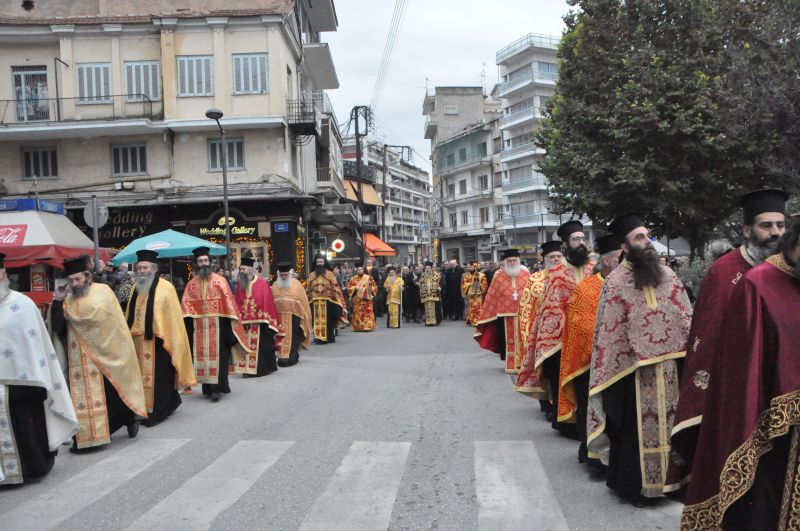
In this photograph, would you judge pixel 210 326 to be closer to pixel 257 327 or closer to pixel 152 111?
pixel 257 327

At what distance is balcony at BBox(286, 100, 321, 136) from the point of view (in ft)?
88.9

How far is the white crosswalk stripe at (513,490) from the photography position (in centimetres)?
471

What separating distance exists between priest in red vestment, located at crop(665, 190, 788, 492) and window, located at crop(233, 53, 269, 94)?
24.6 m

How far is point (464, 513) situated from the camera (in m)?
4.91

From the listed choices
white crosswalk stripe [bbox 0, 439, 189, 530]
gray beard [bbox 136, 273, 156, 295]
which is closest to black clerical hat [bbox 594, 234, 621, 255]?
white crosswalk stripe [bbox 0, 439, 189, 530]

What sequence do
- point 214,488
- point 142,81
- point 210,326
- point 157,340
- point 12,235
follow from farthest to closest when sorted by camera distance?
point 142,81
point 12,235
point 210,326
point 157,340
point 214,488

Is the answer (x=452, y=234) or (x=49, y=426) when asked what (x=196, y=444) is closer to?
(x=49, y=426)

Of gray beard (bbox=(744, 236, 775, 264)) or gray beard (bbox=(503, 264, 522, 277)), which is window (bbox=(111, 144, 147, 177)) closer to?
gray beard (bbox=(503, 264, 522, 277))

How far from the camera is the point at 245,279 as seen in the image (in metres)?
12.6

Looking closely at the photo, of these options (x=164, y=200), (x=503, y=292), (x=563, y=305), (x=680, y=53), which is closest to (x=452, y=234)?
(x=164, y=200)

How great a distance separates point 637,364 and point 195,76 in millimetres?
24443

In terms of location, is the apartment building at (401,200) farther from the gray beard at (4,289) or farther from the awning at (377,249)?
the gray beard at (4,289)

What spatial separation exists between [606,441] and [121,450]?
4.89 m

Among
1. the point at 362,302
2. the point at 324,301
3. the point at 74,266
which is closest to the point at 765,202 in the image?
the point at 74,266
